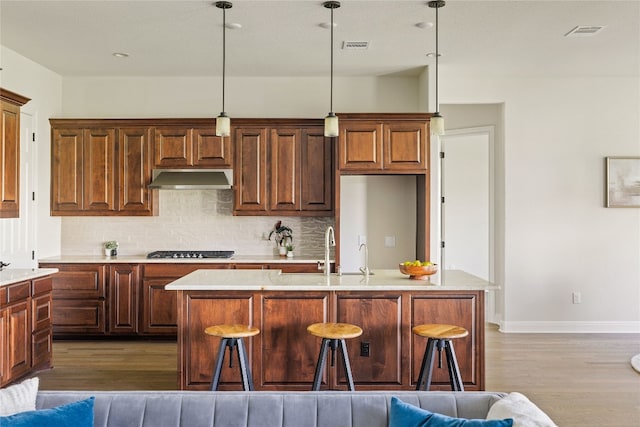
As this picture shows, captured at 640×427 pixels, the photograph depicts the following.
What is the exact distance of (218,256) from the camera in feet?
18.6

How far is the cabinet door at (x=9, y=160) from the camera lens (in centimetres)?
414

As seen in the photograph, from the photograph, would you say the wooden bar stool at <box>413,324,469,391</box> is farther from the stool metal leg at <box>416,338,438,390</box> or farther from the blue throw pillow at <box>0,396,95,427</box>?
the blue throw pillow at <box>0,396,95,427</box>

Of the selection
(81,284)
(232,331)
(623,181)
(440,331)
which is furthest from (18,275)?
(623,181)

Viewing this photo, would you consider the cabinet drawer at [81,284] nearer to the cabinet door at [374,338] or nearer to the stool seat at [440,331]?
the cabinet door at [374,338]

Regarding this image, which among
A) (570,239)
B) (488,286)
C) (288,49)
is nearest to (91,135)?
(288,49)

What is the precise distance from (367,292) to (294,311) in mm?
529

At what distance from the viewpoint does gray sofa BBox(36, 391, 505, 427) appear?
6.05ft

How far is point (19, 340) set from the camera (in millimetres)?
3984

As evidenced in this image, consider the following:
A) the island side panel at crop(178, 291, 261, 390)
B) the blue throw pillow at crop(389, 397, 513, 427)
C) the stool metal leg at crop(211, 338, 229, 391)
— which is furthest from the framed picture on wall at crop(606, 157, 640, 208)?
the blue throw pillow at crop(389, 397, 513, 427)

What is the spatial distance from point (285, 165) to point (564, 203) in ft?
10.6

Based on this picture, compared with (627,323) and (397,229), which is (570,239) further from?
(397,229)

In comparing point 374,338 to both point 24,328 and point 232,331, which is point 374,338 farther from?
point 24,328

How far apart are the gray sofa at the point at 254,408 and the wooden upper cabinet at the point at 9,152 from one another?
2913 mm

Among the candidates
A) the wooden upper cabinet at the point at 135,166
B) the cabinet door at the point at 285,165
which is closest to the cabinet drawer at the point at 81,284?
the wooden upper cabinet at the point at 135,166
